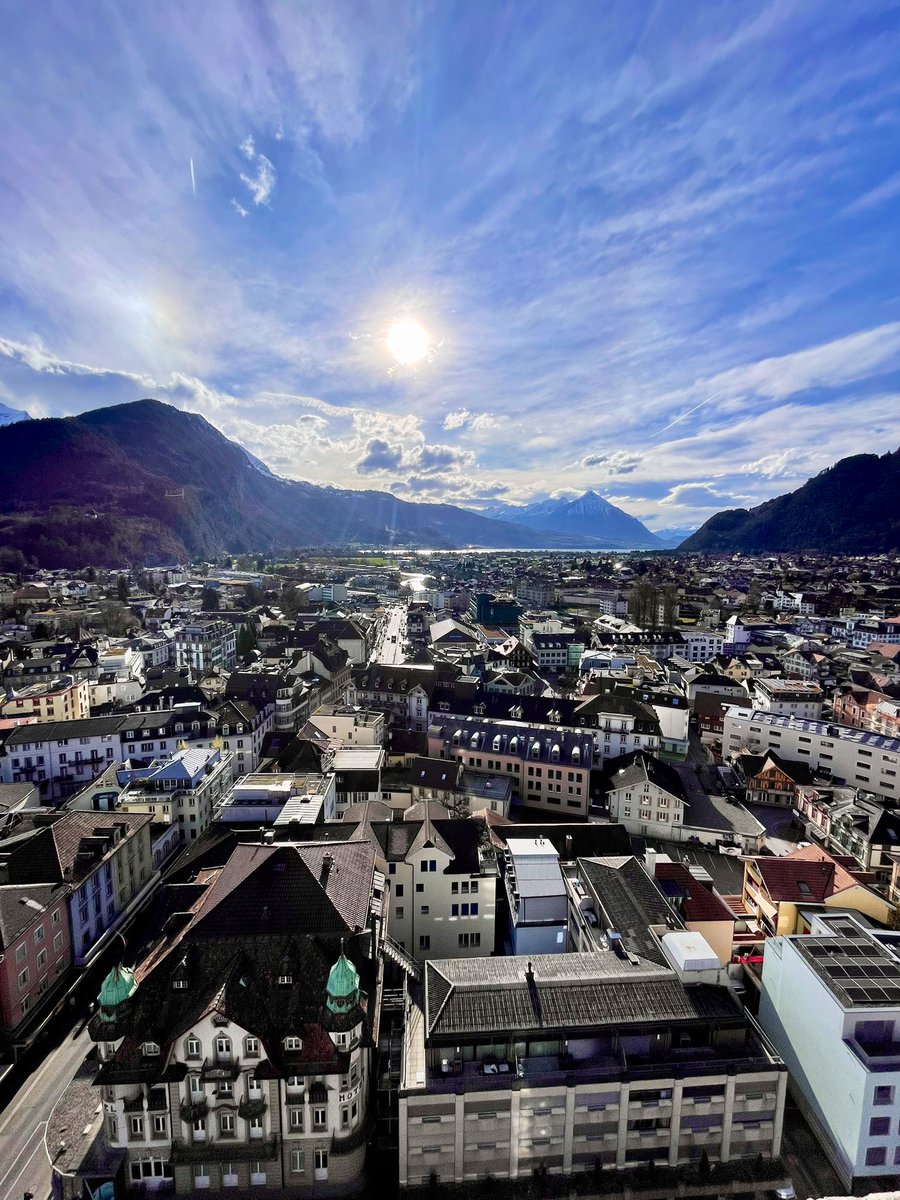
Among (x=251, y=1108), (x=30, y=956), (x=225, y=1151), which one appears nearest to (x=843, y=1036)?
(x=251, y=1108)

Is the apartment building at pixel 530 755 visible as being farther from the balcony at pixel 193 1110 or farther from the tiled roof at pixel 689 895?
the balcony at pixel 193 1110

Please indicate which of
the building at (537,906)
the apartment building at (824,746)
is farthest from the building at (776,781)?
the building at (537,906)

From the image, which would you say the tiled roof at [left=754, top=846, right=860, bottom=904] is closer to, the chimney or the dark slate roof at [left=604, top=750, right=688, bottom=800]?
the dark slate roof at [left=604, top=750, right=688, bottom=800]

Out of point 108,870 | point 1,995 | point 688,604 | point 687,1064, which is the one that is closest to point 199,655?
point 108,870

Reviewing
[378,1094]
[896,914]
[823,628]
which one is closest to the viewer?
[378,1094]

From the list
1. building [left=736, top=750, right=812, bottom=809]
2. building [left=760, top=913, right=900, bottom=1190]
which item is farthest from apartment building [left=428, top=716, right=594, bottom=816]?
building [left=760, top=913, right=900, bottom=1190]

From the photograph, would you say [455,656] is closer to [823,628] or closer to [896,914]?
[896,914]
